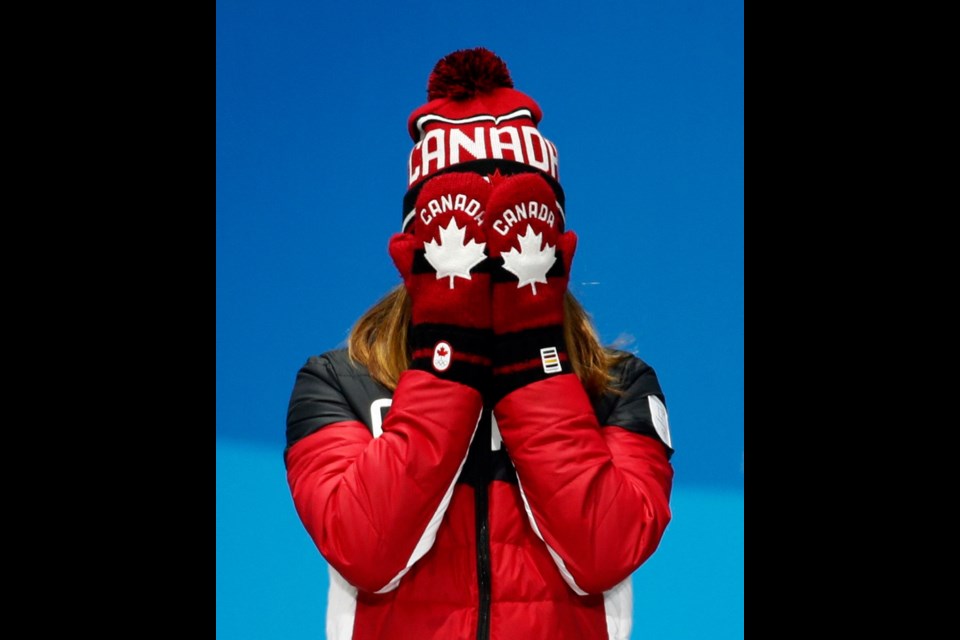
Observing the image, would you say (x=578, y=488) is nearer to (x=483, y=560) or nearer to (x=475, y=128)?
(x=483, y=560)

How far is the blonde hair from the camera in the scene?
31.9 inches

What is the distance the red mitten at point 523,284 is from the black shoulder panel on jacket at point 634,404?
86mm

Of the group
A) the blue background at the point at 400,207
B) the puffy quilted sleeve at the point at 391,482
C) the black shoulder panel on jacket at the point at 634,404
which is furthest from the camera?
the blue background at the point at 400,207

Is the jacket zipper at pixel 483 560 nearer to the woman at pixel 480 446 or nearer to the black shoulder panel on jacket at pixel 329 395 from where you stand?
the woman at pixel 480 446

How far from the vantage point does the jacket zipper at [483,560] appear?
702mm

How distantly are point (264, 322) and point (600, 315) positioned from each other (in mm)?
582

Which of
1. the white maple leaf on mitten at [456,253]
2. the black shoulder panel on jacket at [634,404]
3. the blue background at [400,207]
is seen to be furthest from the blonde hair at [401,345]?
the blue background at [400,207]

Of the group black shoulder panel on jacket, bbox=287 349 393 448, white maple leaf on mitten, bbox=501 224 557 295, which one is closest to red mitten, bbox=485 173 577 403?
white maple leaf on mitten, bbox=501 224 557 295

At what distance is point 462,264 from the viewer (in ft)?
2.36

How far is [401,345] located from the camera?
0.84m

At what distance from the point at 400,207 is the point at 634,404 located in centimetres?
76

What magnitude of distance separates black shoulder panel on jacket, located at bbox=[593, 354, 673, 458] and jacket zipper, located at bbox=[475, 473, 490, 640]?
137mm

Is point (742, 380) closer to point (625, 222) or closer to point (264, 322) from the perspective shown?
point (625, 222)

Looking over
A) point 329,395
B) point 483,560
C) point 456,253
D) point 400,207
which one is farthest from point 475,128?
point 400,207
